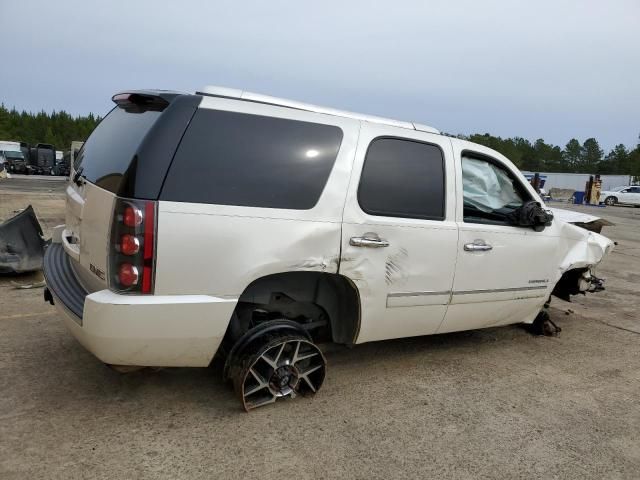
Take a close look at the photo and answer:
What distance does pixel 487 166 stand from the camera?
425cm

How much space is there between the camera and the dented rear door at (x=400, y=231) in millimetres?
3357

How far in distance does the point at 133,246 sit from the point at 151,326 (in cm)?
44

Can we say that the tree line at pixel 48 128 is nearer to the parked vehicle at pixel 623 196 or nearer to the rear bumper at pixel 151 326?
the parked vehicle at pixel 623 196

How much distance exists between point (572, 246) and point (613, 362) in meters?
1.08

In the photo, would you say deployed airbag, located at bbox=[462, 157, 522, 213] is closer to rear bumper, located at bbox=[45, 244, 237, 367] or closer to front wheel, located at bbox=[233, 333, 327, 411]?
front wheel, located at bbox=[233, 333, 327, 411]

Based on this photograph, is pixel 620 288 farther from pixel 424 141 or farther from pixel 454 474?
pixel 454 474

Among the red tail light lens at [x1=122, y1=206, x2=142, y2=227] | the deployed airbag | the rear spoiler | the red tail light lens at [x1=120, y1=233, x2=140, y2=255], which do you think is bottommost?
the red tail light lens at [x1=120, y1=233, x2=140, y2=255]

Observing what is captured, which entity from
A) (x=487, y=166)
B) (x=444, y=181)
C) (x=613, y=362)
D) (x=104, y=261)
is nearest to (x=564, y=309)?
(x=613, y=362)

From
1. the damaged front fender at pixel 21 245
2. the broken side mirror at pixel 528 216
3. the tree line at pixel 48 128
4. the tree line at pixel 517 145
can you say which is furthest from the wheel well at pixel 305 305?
the tree line at pixel 48 128

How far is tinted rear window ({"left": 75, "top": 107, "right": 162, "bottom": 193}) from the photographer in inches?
114

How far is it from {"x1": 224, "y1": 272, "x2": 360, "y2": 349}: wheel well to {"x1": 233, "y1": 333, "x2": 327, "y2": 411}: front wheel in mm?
202

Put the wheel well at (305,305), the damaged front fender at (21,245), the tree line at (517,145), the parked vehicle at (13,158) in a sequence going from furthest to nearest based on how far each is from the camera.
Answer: the tree line at (517,145) → the parked vehicle at (13,158) → the damaged front fender at (21,245) → the wheel well at (305,305)

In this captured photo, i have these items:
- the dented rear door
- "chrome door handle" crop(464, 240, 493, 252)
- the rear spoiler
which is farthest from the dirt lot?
the rear spoiler

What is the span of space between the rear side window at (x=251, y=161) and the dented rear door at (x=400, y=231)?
30 cm
